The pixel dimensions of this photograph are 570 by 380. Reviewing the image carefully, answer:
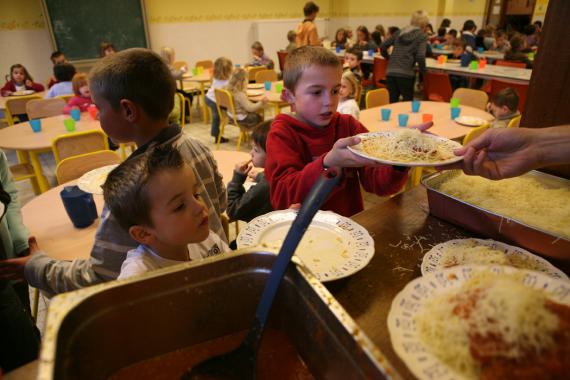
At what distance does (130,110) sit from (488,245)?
143 cm

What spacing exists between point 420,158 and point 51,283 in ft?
4.57

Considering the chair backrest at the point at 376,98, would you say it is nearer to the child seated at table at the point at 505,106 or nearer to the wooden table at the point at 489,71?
the child seated at table at the point at 505,106

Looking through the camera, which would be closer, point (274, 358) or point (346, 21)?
point (274, 358)

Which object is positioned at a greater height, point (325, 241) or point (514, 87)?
point (325, 241)

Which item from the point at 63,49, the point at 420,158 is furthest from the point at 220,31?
the point at 420,158

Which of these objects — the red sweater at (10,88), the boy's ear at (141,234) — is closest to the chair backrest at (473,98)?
the boy's ear at (141,234)

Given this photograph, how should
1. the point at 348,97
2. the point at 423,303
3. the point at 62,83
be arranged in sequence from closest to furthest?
1. the point at 423,303
2. the point at 348,97
3. the point at 62,83

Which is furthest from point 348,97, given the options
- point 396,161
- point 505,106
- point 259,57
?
point 259,57

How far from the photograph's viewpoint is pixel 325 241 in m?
1.17

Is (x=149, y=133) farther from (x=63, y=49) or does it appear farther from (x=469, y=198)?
(x=63, y=49)

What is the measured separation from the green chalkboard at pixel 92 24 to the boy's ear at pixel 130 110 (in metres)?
7.33

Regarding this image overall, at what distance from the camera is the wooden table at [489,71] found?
4957 millimetres

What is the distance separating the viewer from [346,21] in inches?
476

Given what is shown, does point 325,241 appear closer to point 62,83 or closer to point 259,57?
point 62,83
